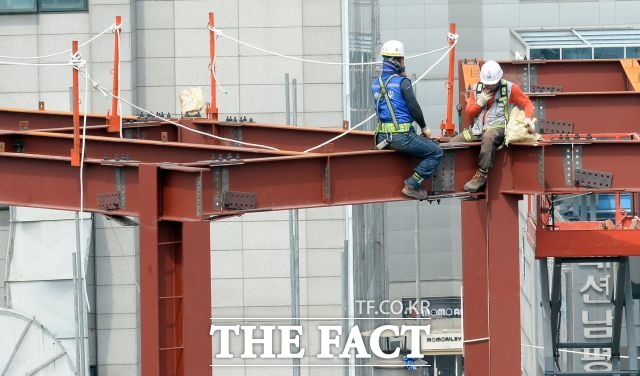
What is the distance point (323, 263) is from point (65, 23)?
753 cm

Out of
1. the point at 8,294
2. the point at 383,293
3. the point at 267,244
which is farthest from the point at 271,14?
the point at 383,293

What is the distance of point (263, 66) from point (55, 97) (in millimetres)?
4499

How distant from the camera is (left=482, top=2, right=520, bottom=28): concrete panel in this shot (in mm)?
77438

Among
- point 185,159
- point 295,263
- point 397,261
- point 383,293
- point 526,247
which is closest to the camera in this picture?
point 185,159

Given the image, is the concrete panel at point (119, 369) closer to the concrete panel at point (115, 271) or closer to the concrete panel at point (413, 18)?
the concrete panel at point (115, 271)

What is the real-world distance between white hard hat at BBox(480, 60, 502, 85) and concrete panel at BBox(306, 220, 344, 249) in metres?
12.9

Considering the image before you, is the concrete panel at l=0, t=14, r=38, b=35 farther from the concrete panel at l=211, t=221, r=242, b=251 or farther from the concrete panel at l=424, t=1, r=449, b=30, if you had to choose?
the concrete panel at l=424, t=1, r=449, b=30

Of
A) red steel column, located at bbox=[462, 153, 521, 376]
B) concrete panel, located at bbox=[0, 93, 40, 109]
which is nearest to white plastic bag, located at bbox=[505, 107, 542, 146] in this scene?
red steel column, located at bbox=[462, 153, 521, 376]

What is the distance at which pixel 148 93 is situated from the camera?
133ft

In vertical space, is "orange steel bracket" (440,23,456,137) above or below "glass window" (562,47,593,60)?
below

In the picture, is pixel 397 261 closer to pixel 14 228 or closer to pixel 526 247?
pixel 526 247

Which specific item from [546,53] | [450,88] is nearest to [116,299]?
[450,88]

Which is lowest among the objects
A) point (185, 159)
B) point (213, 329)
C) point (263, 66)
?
point (213, 329)

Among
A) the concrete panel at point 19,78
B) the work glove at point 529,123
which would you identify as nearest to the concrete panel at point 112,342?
the concrete panel at point 19,78
